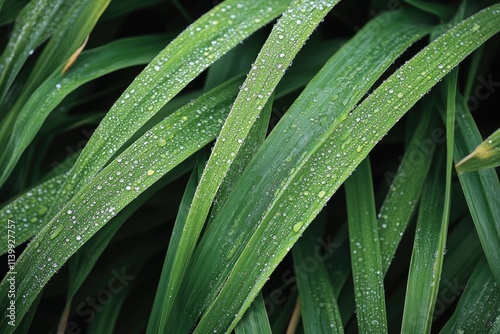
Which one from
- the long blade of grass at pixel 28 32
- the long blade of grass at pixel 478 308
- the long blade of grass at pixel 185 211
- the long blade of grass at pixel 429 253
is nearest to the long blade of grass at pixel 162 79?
the long blade of grass at pixel 185 211

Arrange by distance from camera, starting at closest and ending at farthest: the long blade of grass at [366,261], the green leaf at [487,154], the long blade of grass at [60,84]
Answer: the green leaf at [487,154] < the long blade of grass at [366,261] < the long blade of grass at [60,84]

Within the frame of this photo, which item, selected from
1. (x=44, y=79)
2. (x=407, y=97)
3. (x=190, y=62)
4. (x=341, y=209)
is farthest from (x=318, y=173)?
(x=44, y=79)

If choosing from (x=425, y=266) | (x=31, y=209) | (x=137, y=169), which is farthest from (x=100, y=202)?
(x=425, y=266)

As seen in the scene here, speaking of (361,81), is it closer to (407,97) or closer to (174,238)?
(407,97)

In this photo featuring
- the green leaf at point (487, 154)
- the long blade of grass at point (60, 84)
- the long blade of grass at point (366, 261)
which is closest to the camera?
the green leaf at point (487, 154)

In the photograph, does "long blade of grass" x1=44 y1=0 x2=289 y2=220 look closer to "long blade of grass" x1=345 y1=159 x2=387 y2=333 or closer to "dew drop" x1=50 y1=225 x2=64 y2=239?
"dew drop" x1=50 y1=225 x2=64 y2=239

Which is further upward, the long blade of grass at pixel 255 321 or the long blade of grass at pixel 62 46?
the long blade of grass at pixel 62 46

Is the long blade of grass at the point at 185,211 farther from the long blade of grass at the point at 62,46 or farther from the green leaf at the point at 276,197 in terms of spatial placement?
the long blade of grass at the point at 62,46

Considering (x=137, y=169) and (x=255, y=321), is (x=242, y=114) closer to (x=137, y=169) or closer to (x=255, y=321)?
(x=137, y=169)

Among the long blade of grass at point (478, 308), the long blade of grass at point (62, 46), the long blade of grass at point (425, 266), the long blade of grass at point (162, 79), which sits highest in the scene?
the long blade of grass at point (62, 46)
